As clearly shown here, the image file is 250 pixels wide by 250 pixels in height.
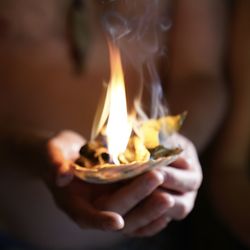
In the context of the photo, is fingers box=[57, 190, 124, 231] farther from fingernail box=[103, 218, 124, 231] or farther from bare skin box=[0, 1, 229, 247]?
bare skin box=[0, 1, 229, 247]

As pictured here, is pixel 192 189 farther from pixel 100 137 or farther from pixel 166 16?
pixel 166 16

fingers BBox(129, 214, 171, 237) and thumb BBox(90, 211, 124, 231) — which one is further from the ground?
thumb BBox(90, 211, 124, 231)

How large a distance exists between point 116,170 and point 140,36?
11.2 inches

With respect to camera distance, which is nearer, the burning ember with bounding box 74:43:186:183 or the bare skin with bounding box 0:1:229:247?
the burning ember with bounding box 74:43:186:183

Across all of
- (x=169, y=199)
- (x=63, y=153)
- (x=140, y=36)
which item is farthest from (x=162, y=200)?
(x=140, y=36)

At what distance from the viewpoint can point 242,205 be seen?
2.47 ft

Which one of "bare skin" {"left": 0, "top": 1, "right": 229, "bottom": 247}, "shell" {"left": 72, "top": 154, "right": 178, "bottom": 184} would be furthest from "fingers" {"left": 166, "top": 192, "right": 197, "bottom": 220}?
"bare skin" {"left": 0, "top": 1, "right": 229, "bottom": 247}

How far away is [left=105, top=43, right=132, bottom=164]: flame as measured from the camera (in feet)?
1.57

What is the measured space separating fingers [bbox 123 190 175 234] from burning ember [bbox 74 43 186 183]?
0.05 meters

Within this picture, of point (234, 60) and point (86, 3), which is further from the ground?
point (86, 3)

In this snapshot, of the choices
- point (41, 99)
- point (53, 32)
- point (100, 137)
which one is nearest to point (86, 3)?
point (53, 32)

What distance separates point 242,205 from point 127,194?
33cm

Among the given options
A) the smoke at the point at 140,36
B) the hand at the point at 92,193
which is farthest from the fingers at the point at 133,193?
the smoke at the point at 140,36

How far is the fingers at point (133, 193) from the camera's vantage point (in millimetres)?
477
